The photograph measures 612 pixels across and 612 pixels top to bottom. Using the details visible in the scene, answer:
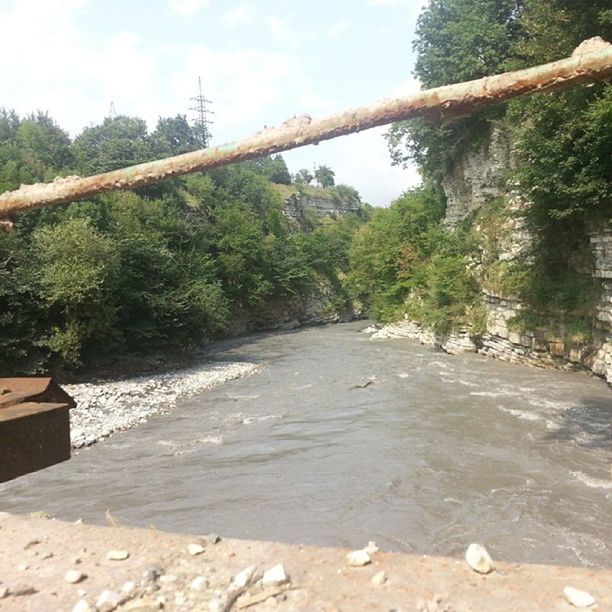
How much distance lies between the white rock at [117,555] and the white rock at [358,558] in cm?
141

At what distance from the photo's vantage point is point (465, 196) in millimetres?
25000

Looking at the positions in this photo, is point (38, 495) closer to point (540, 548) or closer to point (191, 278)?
point (540, 548)

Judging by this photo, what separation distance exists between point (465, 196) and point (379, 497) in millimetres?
20560

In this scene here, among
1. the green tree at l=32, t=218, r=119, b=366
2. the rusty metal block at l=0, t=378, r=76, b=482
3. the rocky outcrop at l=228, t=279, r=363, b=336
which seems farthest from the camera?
the rocky outcrop at l=228, t=279, r=363, b=336

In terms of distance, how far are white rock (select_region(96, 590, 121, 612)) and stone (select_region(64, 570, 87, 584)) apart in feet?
1.11

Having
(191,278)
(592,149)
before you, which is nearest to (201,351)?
(191,278)

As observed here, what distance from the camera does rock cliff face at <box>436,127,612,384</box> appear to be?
13289mm

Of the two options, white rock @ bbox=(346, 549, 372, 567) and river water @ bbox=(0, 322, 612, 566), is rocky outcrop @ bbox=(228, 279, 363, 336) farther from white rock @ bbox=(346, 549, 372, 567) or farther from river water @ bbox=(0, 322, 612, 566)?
white rock @ bbox=(346, 549, 372, 567)

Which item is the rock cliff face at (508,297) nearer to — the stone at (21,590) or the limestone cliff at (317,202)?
the stone at (21,590)

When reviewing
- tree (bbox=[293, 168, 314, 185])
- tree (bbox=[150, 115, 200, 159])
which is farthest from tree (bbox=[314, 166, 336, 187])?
tree (bbox=[150, 115, 200, 159])

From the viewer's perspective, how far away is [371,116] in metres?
2.33

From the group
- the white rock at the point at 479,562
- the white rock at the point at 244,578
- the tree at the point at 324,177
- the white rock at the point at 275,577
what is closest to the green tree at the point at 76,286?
the white rock at the point at 244,578

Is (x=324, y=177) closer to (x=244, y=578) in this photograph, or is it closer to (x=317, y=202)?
(x=317, y=202)

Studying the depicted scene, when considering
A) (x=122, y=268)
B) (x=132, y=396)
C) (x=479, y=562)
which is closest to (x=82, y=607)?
(x=479, y=562)
